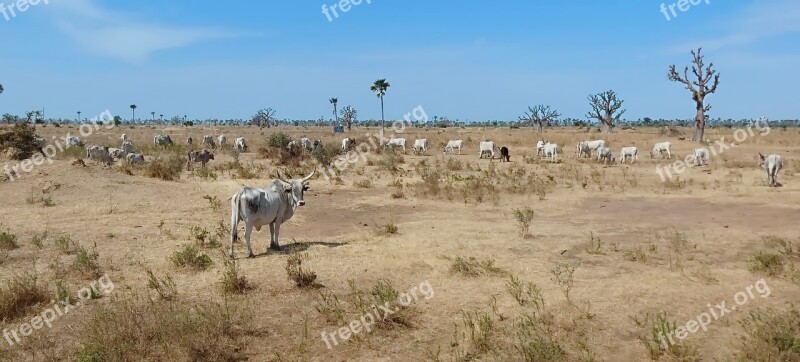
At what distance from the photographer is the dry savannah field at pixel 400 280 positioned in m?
6.01

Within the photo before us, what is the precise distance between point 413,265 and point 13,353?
5513 mm

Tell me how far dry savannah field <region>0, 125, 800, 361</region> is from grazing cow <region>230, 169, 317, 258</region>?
1.68 ft

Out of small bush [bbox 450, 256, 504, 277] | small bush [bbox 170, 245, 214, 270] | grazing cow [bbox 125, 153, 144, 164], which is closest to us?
small bush [bbox 450, 256, 504, 277]

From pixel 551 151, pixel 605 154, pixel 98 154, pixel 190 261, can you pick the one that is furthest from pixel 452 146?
pixel 190 261

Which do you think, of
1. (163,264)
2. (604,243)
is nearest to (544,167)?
(604,243)

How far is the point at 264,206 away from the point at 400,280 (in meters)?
2.89

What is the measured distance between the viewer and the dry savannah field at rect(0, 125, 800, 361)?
6012 mm

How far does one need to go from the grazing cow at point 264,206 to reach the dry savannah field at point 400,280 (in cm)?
51

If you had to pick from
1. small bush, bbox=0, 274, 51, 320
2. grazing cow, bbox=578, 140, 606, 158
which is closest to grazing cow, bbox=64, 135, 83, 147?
small bush, bbox=0, 274, 51, 320

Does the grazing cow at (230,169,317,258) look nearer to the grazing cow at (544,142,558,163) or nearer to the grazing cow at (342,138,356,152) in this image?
the grazing cow at (544,142,558,163)

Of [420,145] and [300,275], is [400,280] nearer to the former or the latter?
[300,275]

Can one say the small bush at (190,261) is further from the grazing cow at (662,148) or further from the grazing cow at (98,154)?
the grazing cow at (662,148)

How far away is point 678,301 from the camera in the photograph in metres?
7.41

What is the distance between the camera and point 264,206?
9453 mm
